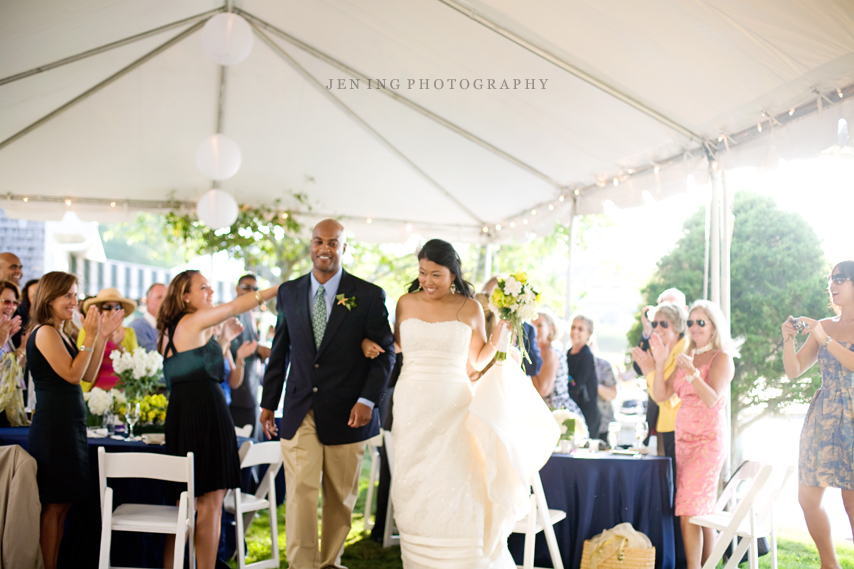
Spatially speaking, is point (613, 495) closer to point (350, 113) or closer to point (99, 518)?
point (99, 518)

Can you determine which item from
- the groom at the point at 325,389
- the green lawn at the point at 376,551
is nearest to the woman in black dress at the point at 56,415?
the groom at the point at 325,389

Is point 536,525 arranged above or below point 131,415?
below

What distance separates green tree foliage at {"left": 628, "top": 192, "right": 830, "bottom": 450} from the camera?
328 inches

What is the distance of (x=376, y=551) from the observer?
5004 millimetres

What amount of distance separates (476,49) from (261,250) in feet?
17.4

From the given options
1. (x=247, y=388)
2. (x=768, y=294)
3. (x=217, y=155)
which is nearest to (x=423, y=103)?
(x=217, y=155)

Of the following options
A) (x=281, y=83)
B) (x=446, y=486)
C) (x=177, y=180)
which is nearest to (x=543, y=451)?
(x=446, y=486)

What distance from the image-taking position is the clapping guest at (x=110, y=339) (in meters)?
5.20

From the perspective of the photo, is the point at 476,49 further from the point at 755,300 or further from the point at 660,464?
the point at 755,300

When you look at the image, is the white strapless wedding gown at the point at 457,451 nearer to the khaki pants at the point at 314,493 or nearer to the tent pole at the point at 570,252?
the khaki pants at the point at 314,493

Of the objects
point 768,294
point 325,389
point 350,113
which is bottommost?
point 325,389

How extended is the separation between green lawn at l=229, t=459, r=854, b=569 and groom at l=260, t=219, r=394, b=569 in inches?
40.9

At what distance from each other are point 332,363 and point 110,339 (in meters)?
2.63

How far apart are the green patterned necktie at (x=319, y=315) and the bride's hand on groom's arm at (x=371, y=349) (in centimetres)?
26
